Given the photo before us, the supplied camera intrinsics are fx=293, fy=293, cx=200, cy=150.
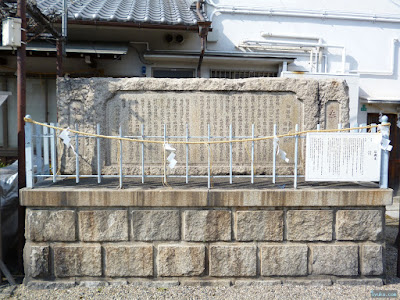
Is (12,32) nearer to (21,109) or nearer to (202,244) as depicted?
(21,109)

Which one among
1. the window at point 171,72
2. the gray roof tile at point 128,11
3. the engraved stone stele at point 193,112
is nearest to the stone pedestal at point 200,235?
the engraved stone stele at point 193,112

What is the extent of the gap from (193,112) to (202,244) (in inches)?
75.0

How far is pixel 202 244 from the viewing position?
3.38 metres

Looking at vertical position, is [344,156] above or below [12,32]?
below

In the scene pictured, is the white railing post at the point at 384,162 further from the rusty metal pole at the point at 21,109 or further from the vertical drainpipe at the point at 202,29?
the vertical drainpipe at the point at 202,29

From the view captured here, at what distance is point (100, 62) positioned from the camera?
7.23m

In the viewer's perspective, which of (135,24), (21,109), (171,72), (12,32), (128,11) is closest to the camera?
(12,32)

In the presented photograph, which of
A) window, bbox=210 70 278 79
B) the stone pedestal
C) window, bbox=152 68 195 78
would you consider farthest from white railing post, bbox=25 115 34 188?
window, bbox=210 70 278 79

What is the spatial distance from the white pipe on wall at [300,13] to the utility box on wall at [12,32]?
5507 millimetres

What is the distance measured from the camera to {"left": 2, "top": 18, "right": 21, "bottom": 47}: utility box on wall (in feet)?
10.7

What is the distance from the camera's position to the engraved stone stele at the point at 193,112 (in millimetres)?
4254

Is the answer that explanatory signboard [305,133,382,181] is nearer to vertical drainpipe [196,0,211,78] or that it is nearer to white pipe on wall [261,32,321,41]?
→ vertical drainpipe [196,0,211,78]

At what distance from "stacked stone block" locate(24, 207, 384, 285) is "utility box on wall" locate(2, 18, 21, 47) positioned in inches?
75.6

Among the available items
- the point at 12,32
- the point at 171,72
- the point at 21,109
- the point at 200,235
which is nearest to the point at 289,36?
the point at 171,72
